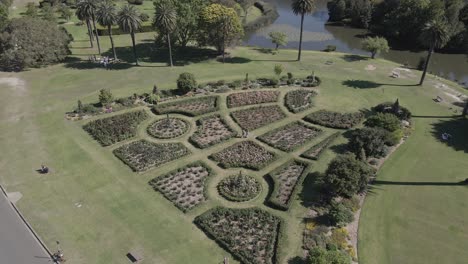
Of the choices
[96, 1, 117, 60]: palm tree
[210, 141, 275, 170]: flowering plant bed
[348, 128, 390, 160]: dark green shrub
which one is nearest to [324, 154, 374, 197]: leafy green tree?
[348, 128, 390, 160]: dark green shrub

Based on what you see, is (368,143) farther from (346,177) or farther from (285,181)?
(285,181)

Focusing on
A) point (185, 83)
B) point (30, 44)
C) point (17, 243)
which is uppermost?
point (30, 44)

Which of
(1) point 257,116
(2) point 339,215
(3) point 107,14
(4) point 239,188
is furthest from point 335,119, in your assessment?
(3) point 107,14

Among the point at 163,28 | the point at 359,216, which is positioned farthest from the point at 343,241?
the point at 163,28

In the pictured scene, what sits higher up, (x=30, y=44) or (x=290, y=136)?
(x=30, y=44)

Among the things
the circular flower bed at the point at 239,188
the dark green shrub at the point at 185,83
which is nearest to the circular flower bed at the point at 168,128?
the dark green shrub at the point at 185,83

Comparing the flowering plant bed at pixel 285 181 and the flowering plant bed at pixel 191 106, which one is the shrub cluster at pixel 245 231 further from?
the flowering plant bed at pixel 191 106

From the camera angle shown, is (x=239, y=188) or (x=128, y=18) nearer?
(x=239, y=188)

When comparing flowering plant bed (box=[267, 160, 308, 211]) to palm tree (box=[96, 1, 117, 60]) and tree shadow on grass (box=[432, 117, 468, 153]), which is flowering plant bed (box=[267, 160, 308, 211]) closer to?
tree shadow on grass (box=[432, 117, 468, 153])
